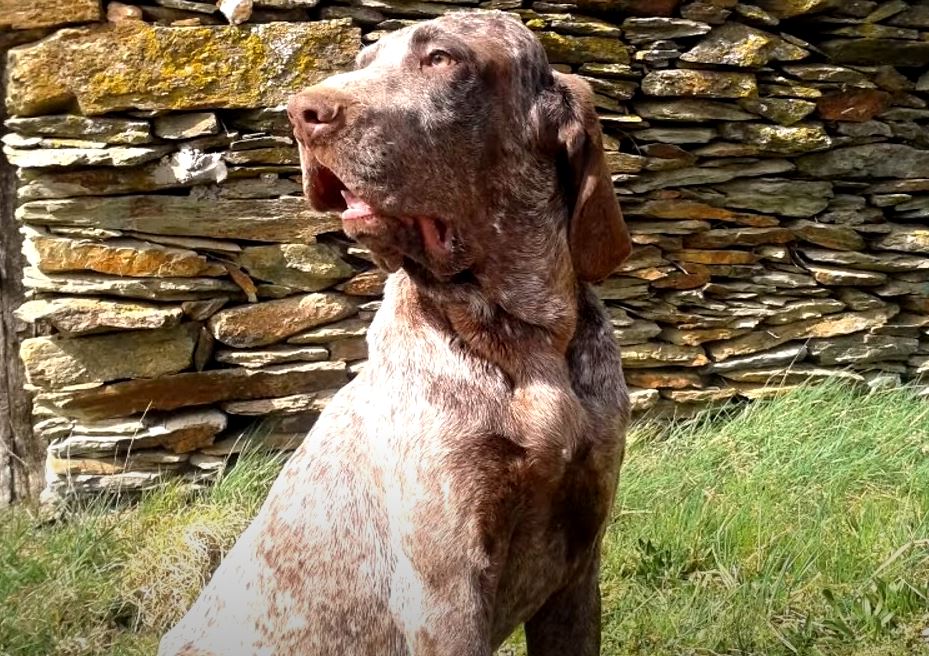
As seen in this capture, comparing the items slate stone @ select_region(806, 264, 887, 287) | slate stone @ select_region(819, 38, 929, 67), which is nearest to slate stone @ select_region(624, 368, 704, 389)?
slate stone @ select_region(806, 264, 887, 287)

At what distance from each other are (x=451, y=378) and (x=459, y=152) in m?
0.49

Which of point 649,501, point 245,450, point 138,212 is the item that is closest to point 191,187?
point 138,212

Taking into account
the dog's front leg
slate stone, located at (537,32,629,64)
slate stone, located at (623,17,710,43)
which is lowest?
the dog's front leg

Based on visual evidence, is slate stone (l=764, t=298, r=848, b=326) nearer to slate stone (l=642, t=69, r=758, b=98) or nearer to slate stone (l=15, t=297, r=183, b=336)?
slate stone (l=642, t=69, r=758, b=98)

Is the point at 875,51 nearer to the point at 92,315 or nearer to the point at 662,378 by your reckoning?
the point at 662,378

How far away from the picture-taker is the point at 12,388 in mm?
4895

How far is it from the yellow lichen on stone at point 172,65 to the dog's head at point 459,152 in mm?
2205

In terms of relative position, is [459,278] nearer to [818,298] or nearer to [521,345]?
[521,345]

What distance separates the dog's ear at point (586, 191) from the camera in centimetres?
245

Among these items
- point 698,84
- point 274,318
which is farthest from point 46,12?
point 698,84

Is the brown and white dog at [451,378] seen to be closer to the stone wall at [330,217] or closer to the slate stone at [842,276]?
the stone wall at [330,217]

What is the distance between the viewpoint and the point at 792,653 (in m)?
3.49

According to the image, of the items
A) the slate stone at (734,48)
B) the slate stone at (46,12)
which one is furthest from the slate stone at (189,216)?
the slate stone at (734,48)

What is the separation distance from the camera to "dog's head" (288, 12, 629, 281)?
225cm
